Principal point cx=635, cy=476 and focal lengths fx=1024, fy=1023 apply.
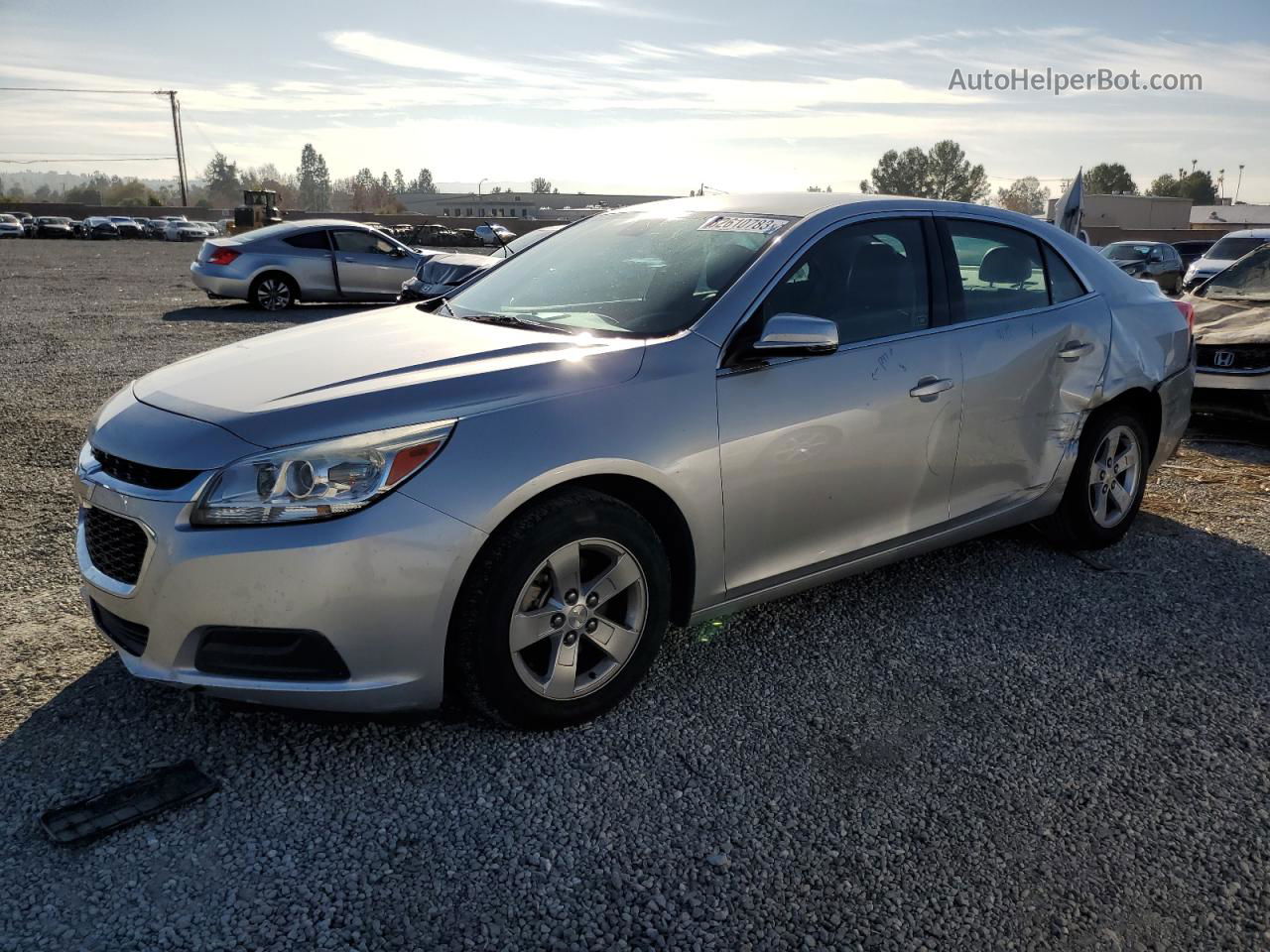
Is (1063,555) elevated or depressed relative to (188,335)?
depressed

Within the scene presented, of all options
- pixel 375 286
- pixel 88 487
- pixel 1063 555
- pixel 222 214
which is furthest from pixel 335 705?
pixel 222 214

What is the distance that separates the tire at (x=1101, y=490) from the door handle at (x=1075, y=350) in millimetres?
349

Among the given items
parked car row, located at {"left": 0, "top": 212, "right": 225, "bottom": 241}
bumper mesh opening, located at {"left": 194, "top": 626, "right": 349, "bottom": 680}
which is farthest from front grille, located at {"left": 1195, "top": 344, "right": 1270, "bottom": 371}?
parked car row, located at {"left": 0, "top": 212, "right": 225, "bottom": 241}

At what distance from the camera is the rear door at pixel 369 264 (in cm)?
1630

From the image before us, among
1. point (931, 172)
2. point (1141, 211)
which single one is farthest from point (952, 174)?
point (1141, 211)

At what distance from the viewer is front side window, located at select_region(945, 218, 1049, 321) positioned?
13.9 ft

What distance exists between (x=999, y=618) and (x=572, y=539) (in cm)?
211

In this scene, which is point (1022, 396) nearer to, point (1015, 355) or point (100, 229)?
point (1015, 355)

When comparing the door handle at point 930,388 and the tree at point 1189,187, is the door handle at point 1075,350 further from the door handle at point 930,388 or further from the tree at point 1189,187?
the tree at point 1189,187

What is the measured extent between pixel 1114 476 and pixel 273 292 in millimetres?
13783

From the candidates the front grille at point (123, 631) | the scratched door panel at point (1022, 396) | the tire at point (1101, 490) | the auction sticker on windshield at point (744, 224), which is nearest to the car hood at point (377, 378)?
the front grille at point (123, 631)

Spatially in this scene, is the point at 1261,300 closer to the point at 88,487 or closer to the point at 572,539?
the point at 572,539

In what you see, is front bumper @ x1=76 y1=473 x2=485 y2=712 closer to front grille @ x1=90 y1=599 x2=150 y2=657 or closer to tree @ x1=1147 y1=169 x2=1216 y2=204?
front grille @ x1=90 y1=599 x2=150 y2=657

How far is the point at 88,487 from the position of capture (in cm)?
310
